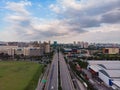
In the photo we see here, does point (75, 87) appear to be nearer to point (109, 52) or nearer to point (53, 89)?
point (53, 89)

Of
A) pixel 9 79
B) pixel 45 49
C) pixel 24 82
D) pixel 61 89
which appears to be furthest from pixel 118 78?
pixel 45 49

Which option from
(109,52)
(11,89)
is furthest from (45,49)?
(11,89)

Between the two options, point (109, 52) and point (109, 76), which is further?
point (109, 52)

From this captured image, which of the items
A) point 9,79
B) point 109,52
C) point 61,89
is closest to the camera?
point 61,89

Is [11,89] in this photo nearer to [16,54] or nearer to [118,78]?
[118,78]

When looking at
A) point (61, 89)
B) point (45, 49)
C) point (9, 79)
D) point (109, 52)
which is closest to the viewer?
point (61, 89)

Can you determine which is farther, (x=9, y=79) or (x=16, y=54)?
(x=16, y=54)

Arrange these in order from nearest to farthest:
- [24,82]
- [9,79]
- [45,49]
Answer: [24,82] → [9,79] → [45,49]

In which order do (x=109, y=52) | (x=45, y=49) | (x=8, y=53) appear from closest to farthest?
(x=8, y=53) < (x=109, y=52) < (x=45, y=49)
